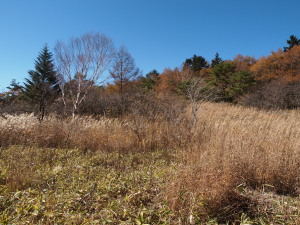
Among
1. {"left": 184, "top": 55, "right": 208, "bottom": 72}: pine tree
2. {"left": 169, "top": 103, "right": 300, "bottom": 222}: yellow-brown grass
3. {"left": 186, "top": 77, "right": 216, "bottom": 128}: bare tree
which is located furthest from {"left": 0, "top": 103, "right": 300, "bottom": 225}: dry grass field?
{"left": 184, "top": 55, "right": 208, "bottom": 72}: pine tree

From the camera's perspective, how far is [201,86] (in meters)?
5.95

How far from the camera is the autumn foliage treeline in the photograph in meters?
10.6

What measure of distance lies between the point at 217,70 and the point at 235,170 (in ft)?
76.9

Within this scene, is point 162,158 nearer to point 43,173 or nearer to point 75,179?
point 75,179

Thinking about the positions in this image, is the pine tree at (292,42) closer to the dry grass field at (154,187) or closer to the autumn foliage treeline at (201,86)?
the autumn foliage treeline at (201,86)

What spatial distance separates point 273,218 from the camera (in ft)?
A: 5.41

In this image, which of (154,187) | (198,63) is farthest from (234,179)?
(198,63)

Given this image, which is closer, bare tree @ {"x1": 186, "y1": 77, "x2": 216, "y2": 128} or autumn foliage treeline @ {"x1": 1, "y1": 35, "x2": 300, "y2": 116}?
bare tree @ {"x1": 186, "y1": 77, "x2": 216, "y2": 128}

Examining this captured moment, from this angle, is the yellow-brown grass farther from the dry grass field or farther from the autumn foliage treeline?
the autumn foliage treeline

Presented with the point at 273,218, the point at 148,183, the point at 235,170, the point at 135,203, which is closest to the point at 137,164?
the point at 148,183

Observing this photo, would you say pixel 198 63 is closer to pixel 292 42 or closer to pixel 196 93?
pixel 292 42

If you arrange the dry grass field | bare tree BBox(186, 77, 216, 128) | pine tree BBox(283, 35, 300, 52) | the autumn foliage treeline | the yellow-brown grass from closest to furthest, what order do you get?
1. the dry grass field
2. the yellow-brown grass
3. bare tree BBox(186, 77, 216, 128)
4. the autumn foliage treeline
5. pine tree BBox(283, 35, 300, 52)

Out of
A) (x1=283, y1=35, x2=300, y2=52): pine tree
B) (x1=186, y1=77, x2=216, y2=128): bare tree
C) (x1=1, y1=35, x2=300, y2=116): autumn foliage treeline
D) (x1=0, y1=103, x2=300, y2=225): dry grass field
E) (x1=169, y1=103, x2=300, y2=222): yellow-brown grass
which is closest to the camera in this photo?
(x1=0, y1=103, x2=300, y2=225): dry grass field

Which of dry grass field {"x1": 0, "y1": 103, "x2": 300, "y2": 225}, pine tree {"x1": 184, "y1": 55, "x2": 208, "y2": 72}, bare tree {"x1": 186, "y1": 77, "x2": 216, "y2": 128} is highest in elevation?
pine tree {"x1": 184, "y1": 55, "x2": 208, "y2": 72}
